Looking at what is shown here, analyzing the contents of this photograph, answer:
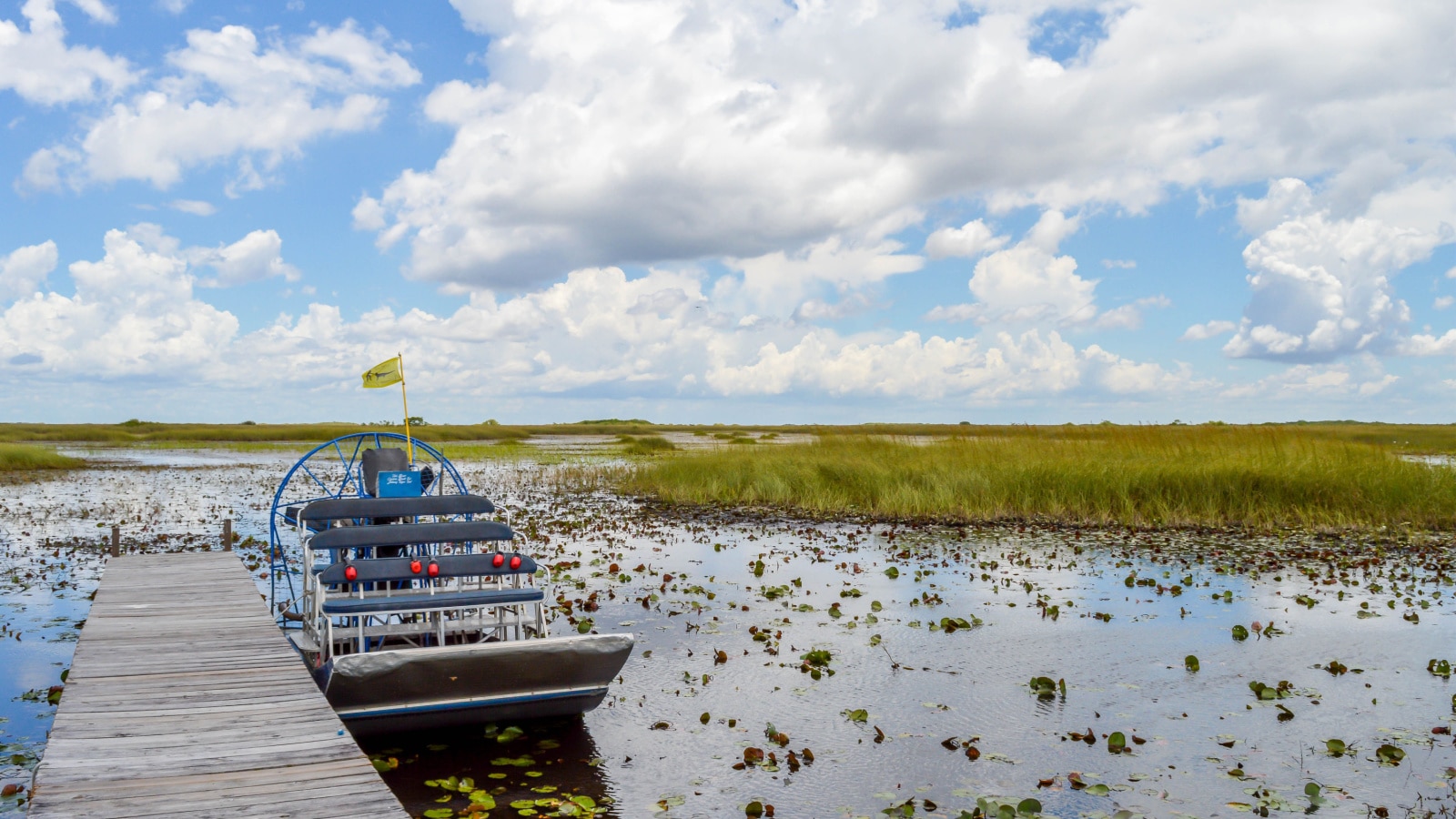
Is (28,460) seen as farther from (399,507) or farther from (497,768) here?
(497,768)

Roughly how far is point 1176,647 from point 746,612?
5342mm

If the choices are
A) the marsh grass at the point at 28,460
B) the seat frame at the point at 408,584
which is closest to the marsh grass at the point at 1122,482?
the seat frame at the point at 408,584

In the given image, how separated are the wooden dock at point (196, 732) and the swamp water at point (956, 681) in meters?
0.86

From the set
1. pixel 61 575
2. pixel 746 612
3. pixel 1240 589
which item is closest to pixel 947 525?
pixel 1240 589

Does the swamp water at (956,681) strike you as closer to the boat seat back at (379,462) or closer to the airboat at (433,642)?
the airboat at (433,642)

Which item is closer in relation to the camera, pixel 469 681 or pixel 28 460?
pixel 469 681

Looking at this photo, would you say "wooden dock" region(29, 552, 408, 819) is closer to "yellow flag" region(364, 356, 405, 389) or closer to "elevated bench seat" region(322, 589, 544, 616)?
"elevated bench seat" region(322, 589, 544, 616)

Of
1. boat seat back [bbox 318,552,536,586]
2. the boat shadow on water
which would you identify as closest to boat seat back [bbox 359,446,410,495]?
boat seat back [bbox 318,552,536,586]

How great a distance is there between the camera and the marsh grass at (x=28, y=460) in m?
41.8

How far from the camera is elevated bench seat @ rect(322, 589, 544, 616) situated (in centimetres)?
809

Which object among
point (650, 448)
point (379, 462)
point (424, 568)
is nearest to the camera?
point (424, 568)

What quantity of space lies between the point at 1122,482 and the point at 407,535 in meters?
17.7

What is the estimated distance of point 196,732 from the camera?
6711 mm

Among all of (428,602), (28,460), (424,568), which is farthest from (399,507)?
(28,460)
